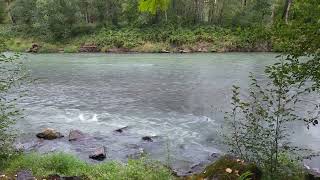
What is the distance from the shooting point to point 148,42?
2133 inches

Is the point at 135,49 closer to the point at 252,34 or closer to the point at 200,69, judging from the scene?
the point at 200,69

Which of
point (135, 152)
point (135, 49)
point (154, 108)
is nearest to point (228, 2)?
point (135, 49)

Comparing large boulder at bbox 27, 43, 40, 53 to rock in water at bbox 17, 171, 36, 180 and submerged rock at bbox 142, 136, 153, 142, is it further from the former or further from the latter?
rock in water at bbox 17, 171, 36, 180

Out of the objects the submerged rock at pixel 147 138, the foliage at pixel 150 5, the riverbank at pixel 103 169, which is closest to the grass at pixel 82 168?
the riverbank at pixel 103 169

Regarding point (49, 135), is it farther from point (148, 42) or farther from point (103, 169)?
Answer: point (148, 42)

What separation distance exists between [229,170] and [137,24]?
5355 cm

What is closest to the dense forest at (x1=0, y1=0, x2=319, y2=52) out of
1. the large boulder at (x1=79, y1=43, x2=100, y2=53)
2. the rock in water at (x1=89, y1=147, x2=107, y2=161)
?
the large boulder at (x1=79, y1=43, x2=100, y2=53)

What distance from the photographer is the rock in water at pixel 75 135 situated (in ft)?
48.3

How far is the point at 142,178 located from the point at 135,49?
44.9m

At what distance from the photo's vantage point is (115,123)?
56.7ft

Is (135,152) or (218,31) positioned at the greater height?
(218,31)

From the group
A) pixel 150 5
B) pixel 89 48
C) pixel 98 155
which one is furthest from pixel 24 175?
pixel 89 48

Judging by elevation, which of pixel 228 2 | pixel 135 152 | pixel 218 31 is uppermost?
pixel 228 2

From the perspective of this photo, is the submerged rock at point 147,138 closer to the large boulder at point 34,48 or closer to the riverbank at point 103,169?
the riverbank at point 103,169
